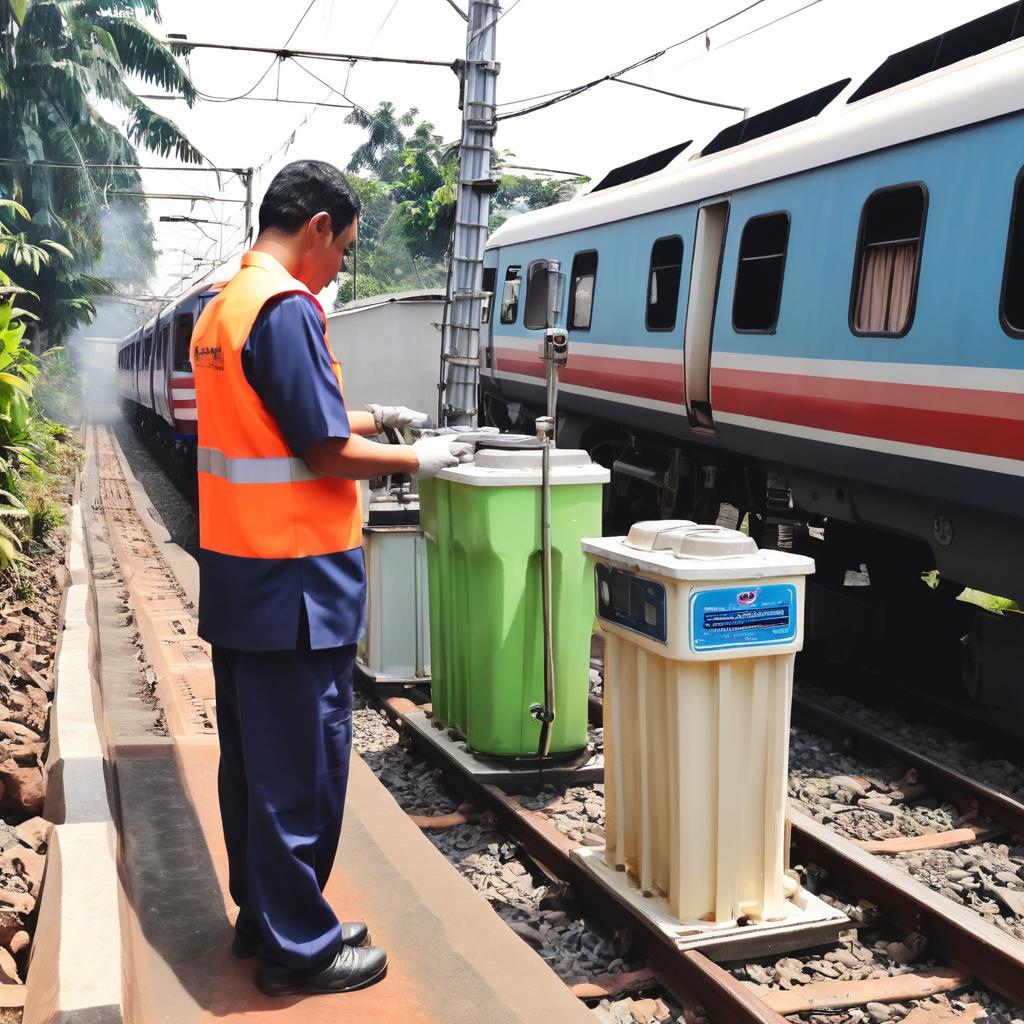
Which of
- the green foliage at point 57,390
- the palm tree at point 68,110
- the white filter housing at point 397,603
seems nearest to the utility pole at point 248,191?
the green foliage at point 57,390

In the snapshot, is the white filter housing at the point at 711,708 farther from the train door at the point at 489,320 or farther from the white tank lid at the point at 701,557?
the train door at the point at 489,320

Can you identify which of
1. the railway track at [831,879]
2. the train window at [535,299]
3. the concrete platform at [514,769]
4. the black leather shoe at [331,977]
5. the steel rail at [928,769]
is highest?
the train window at [535,299]

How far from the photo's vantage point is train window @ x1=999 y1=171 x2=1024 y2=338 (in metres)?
5.99

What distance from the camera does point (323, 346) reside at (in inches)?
125

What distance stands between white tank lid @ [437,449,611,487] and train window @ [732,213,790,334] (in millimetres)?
3223

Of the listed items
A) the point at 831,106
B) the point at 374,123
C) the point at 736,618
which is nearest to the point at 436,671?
the point at 736,618

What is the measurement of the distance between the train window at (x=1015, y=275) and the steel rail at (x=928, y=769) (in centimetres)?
209

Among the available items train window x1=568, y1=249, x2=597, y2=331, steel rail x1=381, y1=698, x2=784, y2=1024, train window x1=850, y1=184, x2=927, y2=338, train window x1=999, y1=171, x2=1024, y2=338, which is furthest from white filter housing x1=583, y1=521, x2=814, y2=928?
train window x1=568, y1=249, x2=597, y2=331

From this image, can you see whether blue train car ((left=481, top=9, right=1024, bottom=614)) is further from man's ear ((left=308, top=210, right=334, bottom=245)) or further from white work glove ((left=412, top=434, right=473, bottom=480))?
man's ear ((left=308, top=210, right=334, bottom=245))

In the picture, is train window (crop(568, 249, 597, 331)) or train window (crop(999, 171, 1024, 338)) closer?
train window (crop(999, 171, 1024, 338))

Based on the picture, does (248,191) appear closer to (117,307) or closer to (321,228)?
(321,228)

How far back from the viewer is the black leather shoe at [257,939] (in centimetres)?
351

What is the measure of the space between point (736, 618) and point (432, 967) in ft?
4.45

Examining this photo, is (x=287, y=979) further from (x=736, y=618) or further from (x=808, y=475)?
(x=808, y=475)
